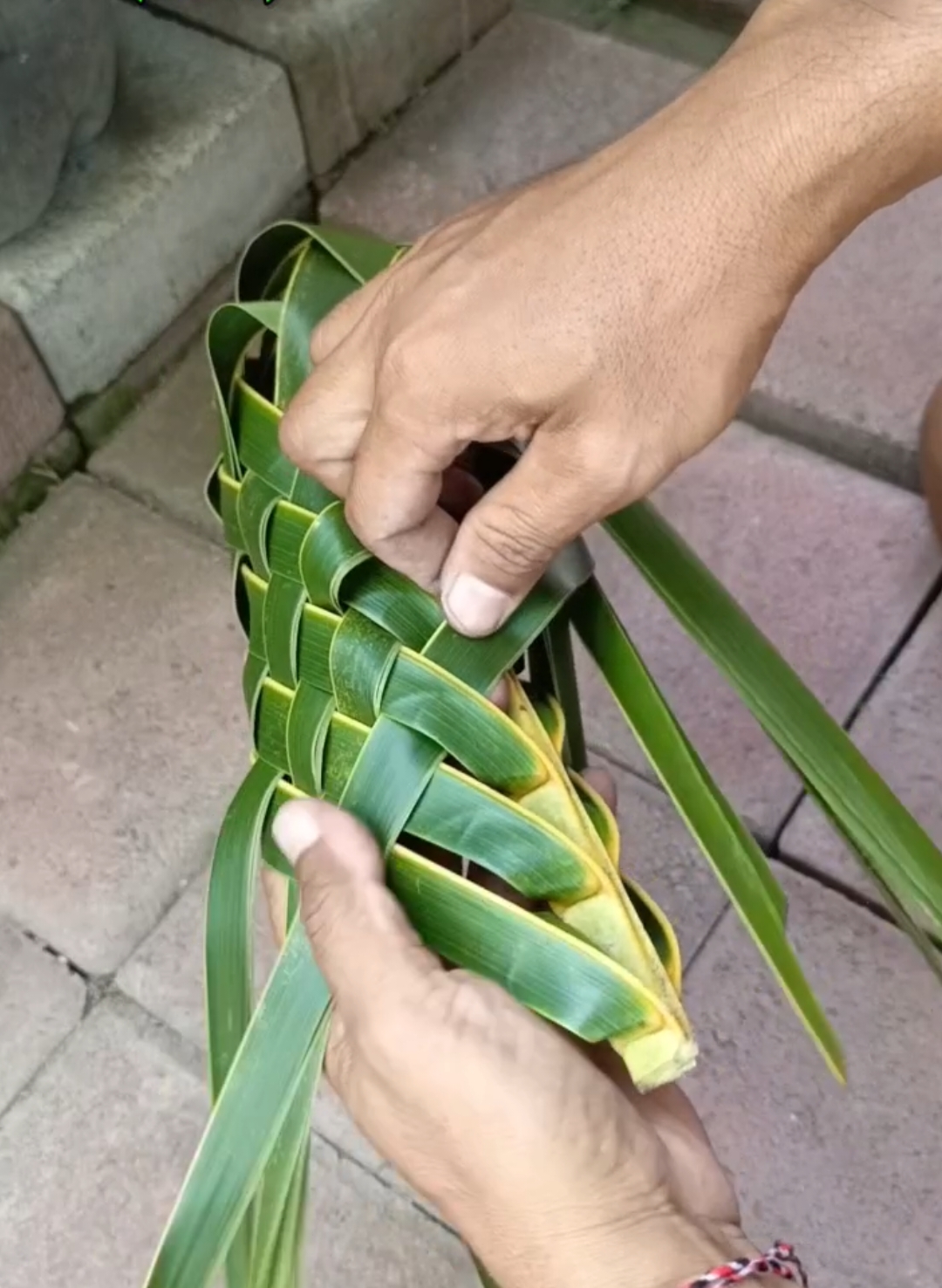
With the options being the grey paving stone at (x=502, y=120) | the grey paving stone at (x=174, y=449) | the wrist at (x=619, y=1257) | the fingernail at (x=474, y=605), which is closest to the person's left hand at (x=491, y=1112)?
the wrist at (x=619, y=1257)

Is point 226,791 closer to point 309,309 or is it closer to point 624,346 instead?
point 309,309

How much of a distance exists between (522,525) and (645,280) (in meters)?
0.12

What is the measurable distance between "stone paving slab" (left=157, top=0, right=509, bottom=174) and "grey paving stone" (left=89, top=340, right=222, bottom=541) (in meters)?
0.27

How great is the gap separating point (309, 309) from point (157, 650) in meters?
0.53

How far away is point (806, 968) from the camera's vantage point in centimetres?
103

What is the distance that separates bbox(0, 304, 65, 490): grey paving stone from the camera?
1.20 meters

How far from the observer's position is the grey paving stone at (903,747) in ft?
3.48

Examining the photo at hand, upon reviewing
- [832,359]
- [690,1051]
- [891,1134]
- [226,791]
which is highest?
[690,1051]

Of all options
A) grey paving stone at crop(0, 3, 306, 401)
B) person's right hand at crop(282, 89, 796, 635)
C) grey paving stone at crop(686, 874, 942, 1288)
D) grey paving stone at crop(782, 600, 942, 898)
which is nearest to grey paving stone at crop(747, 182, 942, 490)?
grey paving stone at crop(782, 600, 942, 898)

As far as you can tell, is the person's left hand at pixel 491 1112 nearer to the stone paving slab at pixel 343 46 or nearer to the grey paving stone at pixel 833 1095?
the grey paving stone at pixel 833 1095

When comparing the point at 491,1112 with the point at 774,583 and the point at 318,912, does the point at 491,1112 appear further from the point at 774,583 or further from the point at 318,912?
the point at 774,583

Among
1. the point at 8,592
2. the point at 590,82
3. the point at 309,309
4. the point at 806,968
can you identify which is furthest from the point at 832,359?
the point at 8,592

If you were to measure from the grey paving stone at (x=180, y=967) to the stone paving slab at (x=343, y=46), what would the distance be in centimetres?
78

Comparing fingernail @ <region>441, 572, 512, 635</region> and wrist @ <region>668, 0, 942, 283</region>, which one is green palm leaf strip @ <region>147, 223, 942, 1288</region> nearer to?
fingernail @ <region>441, 572, 512, 635</region>
